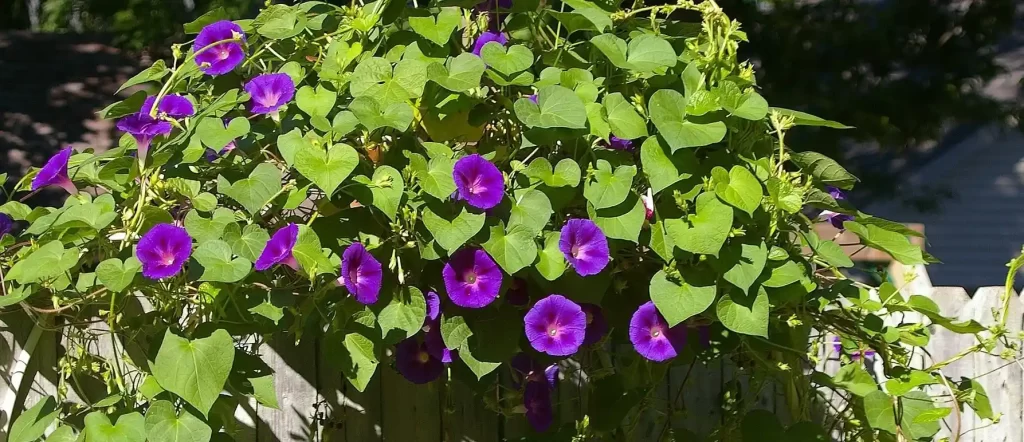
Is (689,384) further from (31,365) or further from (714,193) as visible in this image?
(31,365)

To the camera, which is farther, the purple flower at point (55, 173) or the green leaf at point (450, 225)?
the purple flower at point (55, 173)

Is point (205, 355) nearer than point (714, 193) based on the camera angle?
Yes

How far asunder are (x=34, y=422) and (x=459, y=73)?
0.94 m

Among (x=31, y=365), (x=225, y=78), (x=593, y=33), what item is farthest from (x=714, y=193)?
Result: (x=31, y=365)

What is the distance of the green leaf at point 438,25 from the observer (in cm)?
154

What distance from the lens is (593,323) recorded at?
167 cm

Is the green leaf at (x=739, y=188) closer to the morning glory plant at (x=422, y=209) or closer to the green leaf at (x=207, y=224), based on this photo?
the morning glory plant at (x=422, y=209)

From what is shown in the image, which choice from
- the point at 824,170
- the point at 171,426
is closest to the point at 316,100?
the point at 171,426

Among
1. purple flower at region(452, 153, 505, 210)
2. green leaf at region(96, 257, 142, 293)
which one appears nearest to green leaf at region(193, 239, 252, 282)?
green leaf at region(96, 257, 142, 293)

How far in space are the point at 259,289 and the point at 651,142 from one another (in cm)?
69

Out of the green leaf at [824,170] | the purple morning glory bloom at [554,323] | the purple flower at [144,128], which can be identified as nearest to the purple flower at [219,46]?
the purple flower at [144,128]

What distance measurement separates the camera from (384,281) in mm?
1566

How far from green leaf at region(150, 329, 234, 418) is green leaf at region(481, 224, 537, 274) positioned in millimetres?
434

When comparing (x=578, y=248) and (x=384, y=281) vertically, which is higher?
(x=578, y=248)
